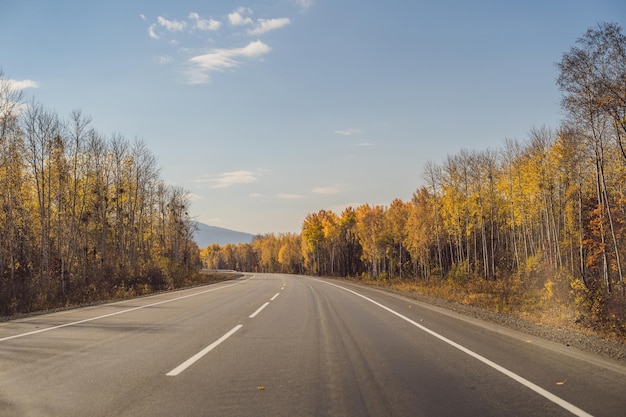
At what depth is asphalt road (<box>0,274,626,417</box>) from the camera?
14.4ft

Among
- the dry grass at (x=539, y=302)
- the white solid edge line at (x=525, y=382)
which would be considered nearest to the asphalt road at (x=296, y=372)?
the white solid edge line at (x=525, y=382)

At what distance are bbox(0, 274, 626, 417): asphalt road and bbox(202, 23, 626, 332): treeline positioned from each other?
11.3 metres

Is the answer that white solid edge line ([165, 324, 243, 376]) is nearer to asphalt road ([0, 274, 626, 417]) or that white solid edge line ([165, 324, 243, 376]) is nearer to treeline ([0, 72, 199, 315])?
asphalt road ([0, 274, 626, 417])

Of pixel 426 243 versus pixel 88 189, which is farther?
pixel 426 243

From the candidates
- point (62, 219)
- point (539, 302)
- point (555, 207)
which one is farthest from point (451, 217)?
point (62, 219)

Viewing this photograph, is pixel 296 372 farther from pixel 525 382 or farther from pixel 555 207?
pixel 555 207

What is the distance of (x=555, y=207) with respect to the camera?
37531 millimetres

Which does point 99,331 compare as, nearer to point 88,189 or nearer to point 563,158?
point 88,189

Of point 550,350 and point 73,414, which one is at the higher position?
point 73,414

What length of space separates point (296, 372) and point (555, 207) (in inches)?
1539

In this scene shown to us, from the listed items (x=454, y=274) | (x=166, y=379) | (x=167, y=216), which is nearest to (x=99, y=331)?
(x=166, y=379)

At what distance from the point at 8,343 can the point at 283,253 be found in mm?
112038

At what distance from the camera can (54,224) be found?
3206 cm

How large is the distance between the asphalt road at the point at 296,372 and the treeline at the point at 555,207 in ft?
37.0
